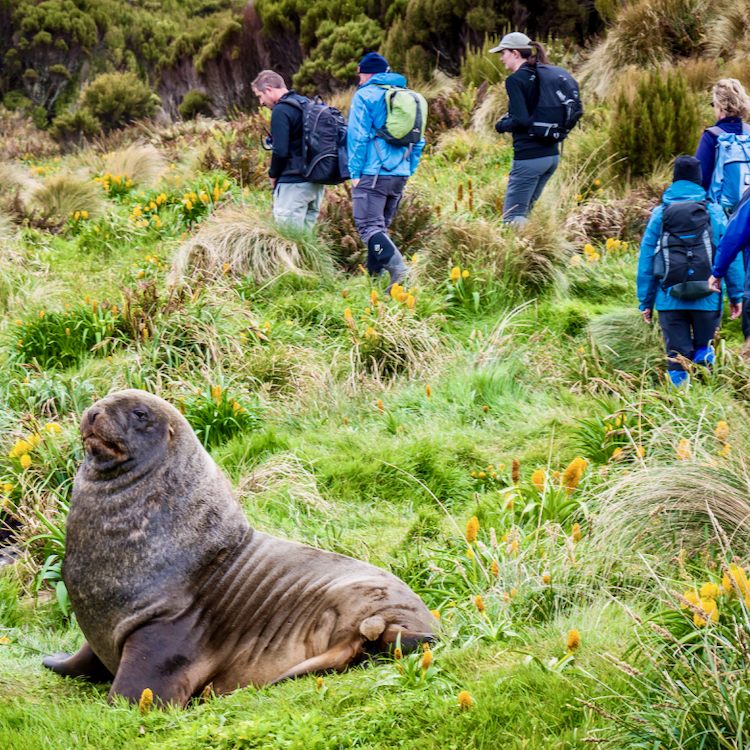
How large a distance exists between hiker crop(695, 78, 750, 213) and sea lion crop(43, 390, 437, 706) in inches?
186

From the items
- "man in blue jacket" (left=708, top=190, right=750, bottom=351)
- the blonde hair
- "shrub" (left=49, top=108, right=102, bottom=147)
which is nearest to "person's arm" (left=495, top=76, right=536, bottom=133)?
the blonde hair

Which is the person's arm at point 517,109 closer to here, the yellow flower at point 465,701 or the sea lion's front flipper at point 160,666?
the sea lion's front flipper at point 160,666

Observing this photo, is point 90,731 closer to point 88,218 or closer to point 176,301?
point 176,301

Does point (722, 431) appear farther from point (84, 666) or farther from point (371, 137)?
point (371, 137)

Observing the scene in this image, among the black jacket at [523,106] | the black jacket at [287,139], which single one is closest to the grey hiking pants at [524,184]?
the black jacket at [523,106]

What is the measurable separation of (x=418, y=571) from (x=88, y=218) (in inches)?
331

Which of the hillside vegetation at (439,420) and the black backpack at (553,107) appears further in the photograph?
→ the black backpack at (553,107)

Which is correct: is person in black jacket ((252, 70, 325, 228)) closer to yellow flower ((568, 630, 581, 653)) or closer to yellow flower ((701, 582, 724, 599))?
yellow flower ((568, 630, 581, 653))

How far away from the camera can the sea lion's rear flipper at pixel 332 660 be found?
10.7ft

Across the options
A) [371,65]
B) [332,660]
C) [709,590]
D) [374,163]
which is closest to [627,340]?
[374,163]

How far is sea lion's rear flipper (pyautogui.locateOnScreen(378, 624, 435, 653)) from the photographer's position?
3.26 metres

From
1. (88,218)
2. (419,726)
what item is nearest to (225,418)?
(419,726)

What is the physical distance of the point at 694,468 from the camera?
3928 millimetres

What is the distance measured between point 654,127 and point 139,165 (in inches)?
284
